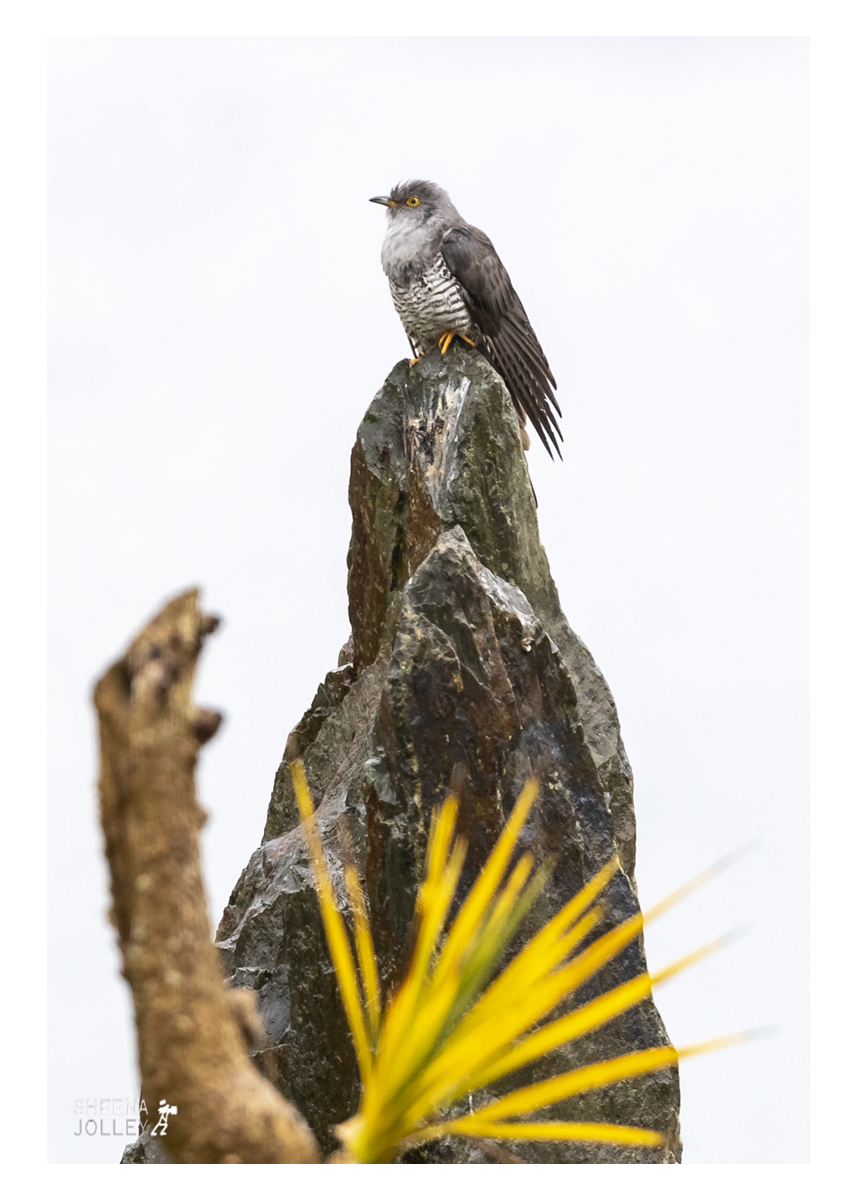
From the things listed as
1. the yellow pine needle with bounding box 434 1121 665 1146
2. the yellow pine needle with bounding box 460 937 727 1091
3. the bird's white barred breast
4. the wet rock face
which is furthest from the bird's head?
the yellow pine needle with bounding box 434 1121 665 1146

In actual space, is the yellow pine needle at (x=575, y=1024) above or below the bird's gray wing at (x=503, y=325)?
below

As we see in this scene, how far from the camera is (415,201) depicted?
617 centimetres

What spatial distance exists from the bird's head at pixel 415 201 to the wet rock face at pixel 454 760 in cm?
77

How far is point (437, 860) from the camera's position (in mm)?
3096

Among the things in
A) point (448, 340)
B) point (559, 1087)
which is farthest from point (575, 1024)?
point (448, 340)

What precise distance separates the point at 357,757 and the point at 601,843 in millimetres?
1405

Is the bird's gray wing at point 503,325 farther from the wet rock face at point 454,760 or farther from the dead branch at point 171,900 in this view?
the dead branch at point 171,900

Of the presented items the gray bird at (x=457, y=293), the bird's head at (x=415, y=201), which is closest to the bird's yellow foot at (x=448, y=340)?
the gray bird at (x=457, y=293)

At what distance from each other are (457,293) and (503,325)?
0.30 meters

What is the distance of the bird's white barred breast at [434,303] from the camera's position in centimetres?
591

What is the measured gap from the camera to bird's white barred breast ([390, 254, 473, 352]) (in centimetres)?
591

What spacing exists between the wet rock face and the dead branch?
170cm

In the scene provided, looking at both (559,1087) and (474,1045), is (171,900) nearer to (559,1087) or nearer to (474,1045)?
(474,1045)

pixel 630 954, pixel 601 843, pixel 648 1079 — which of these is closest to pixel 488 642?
pixel 601 843
